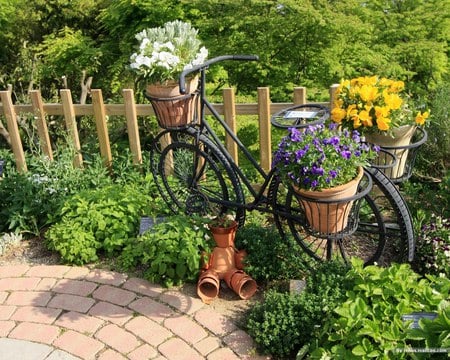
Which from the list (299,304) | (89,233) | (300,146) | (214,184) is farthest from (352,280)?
(89,233)

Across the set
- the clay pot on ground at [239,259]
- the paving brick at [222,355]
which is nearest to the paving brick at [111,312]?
the paving brick at [222,355]

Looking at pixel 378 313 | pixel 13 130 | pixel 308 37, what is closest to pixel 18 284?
pixel 13 130

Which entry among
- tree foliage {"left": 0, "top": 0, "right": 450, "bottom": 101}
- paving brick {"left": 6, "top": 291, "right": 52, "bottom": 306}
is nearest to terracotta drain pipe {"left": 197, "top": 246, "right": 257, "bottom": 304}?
paving brick {"left": 6, "top": 291, "right": 52, "bottom": 306}

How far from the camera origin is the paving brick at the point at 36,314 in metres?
3.70

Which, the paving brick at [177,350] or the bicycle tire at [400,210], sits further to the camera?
the bicycle tire at [400,210]

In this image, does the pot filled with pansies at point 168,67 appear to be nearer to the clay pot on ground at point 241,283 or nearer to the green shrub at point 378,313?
the clay pot on ground at point 241,283

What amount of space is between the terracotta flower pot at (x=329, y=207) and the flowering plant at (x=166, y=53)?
140 cm

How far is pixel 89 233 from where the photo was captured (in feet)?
14.3

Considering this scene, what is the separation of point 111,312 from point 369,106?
2219 millimetres

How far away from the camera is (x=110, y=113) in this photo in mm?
5230

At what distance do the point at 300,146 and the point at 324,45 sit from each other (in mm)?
2595

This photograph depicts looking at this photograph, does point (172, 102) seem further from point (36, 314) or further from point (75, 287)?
point (36, 314)

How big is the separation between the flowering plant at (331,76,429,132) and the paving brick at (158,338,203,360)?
5.65 ft

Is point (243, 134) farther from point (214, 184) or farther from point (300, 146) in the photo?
point (300, 146)
